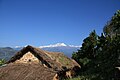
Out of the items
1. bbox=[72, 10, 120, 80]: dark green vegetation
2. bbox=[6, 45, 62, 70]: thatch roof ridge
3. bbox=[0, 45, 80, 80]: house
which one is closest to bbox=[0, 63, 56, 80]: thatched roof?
bbox=[0, 45, 80, 80]: house

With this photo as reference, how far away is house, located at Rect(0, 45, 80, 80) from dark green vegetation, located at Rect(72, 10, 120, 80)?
9.62ft

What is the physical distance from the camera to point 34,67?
83.7 feet

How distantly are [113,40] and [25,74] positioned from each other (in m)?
13.8

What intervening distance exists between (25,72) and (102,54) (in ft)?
49.0

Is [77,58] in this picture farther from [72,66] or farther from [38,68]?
[38,68]

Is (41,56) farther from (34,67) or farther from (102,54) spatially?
(102,54)

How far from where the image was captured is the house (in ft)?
79.6

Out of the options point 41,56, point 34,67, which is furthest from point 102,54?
point 34,67

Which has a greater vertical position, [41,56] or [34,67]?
[41,56]

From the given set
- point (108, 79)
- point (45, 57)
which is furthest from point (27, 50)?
point (108, 79)

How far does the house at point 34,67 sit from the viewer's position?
24.3 metres

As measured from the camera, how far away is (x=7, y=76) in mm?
25422

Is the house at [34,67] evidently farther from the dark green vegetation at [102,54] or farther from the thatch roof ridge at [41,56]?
the dark green vegetation at [102,54]

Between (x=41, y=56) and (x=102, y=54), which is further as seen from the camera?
(x=102, y=54)
